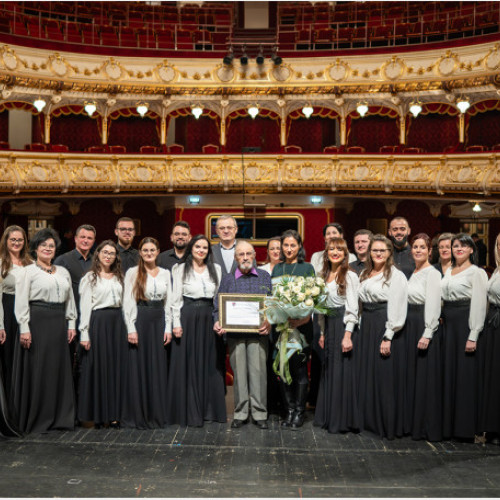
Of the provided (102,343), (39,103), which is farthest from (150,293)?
(39,103)

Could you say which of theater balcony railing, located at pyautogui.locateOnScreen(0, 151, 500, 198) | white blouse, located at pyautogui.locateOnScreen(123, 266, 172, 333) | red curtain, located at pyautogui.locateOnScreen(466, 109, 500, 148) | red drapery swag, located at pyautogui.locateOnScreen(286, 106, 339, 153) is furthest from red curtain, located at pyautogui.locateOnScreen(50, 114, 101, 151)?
white blouse, located at pyautogui.locateOnScreen(123, 266, 172, 333)

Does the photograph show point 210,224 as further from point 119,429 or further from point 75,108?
point 119,429

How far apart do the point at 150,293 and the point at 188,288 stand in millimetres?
365

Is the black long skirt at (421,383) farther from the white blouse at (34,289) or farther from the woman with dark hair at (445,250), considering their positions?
the white blouse at (34,289)

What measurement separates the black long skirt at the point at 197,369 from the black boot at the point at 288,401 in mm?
575

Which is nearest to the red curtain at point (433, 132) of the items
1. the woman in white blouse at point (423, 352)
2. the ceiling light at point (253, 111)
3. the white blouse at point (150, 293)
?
the ceiling light at point (253, 111)

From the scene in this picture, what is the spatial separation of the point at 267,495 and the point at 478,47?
13.9 meters

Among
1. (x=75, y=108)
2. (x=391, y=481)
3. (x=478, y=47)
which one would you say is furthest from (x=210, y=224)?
(x=391, y=481)

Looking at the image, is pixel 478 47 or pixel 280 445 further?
pixel 478 47

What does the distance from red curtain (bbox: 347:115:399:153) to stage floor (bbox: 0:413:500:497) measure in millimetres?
15032

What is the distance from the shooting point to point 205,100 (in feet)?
60.1

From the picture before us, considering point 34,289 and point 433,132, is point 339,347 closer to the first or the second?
point 34,289

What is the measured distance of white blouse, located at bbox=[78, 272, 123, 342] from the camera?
6.15 meters

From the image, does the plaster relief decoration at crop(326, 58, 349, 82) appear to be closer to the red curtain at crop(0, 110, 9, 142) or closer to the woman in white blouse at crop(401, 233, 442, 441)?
the red curtain at crop(0, 110, 9, 142)
